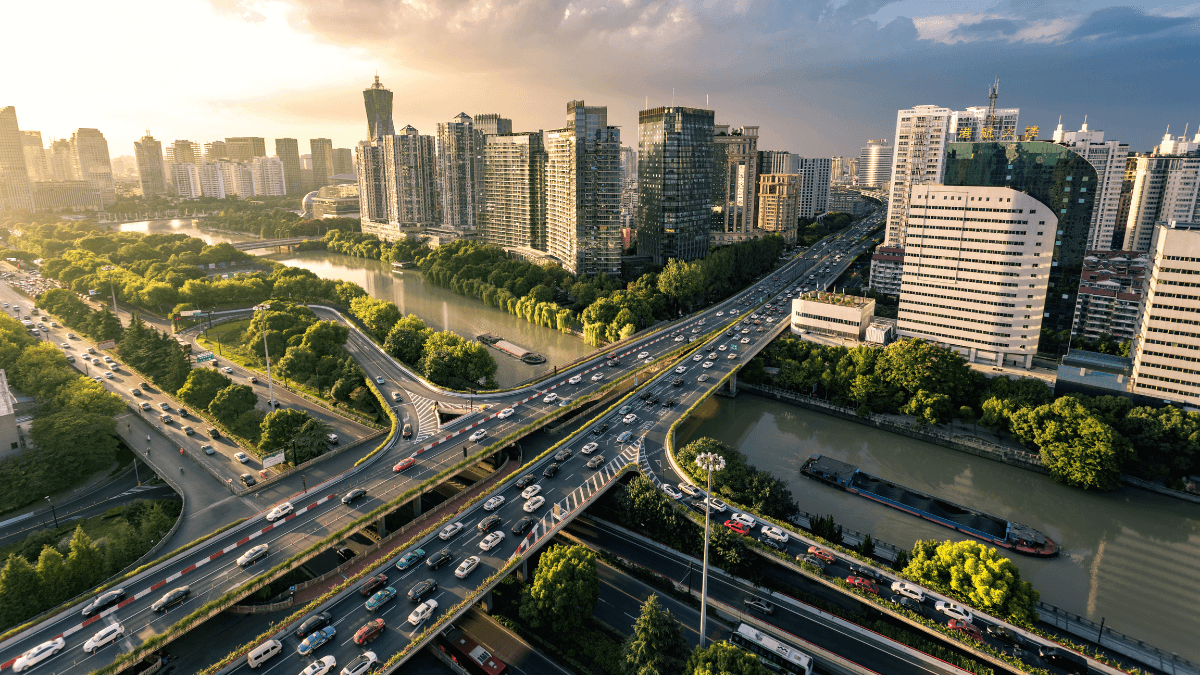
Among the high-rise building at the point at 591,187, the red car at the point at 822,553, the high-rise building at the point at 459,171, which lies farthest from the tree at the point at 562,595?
the high-rise building at the point at 459,171

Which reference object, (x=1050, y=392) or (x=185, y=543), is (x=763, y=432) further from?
(x=185, y=543)

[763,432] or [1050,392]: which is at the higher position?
[1050,392]

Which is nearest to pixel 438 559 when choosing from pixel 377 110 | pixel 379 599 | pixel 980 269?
pixel 379 599

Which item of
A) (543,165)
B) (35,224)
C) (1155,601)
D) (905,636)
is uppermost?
(543,165)

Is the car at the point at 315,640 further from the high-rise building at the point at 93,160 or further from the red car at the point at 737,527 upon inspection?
the high-rise building at the point at 93,160

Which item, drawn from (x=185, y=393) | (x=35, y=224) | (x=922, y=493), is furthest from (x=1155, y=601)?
(x=35, y=224)
